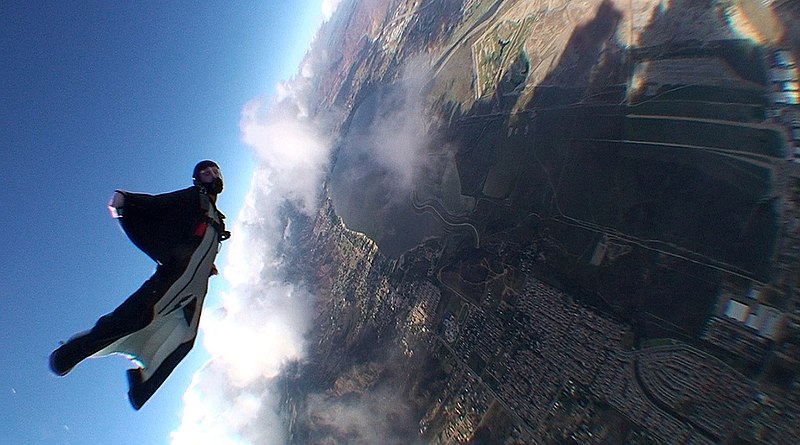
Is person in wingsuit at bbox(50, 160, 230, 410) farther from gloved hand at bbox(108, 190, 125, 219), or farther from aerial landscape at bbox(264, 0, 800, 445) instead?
aerial landscape at bbox(264, 0, 800, 445)

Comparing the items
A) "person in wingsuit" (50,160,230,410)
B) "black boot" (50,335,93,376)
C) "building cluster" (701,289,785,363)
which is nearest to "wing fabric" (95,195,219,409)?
"person in wingsuit" (50,160,230,410)

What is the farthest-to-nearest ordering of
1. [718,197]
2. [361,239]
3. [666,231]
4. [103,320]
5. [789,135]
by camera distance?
[361,239]
[666,231]
[718,197]
[789,135]
[103,320]

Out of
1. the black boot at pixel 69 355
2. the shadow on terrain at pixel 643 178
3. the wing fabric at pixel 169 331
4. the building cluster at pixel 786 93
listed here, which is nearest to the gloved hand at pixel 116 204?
the wing fabric at pixel 169 331

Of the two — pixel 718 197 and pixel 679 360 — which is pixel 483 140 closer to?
pixel 718 197

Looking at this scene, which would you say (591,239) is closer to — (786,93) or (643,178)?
Answer: (643,178)

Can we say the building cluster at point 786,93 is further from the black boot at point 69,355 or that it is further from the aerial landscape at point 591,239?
the black boot at point 69,355

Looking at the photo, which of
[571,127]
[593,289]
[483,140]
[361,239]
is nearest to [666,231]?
[593,289]
